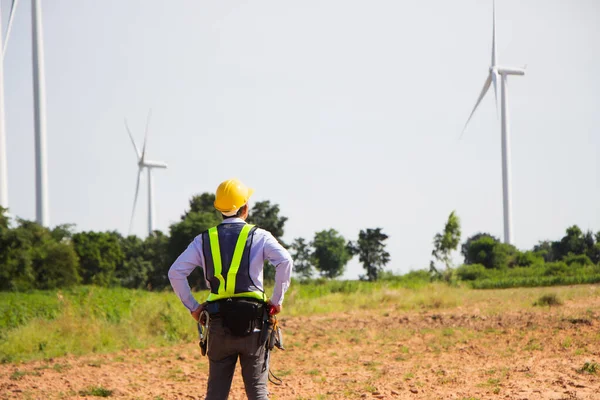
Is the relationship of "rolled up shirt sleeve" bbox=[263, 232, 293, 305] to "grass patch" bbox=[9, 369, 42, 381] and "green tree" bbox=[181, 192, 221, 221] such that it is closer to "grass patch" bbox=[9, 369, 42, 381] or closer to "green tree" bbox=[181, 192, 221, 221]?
"grass patch" bbox=[9, 369, 42, 381]

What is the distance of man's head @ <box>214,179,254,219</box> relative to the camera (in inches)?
218

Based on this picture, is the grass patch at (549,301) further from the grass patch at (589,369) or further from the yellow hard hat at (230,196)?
the yellow hard hat at (230,196)

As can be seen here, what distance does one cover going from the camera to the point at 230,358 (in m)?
5.44

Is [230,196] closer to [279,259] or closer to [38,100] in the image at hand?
[279,259]

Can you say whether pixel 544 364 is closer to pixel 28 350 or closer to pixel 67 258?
pixel 28 350

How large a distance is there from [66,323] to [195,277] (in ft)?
112

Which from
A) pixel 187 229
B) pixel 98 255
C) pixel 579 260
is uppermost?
pixel 187 229

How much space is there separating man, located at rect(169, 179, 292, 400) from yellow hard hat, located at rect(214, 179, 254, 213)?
16cm

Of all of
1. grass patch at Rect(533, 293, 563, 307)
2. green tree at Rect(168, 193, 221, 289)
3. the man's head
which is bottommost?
grass patch at Rect(533, 293, 563, 307)

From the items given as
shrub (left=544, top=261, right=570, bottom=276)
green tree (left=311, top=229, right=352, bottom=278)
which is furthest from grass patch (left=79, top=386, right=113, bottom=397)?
green tree (left=311, top=229, right=352, bottom=278)

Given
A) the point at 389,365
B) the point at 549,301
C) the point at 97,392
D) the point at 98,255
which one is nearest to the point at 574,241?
the point at 98,255

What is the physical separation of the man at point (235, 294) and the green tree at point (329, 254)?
→ 88982 millimetres

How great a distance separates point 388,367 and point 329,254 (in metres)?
83.7

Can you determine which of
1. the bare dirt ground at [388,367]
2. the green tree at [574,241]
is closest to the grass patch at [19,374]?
the bare dirt ground at [388,367]
